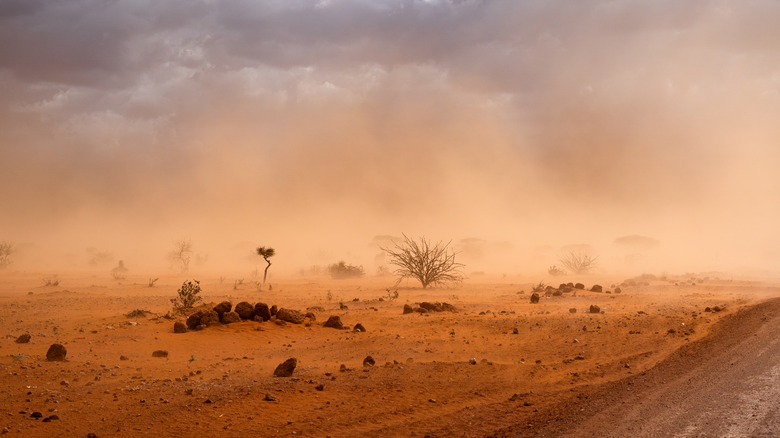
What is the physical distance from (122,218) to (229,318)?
348 ft

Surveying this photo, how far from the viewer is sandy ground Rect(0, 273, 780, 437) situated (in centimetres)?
698

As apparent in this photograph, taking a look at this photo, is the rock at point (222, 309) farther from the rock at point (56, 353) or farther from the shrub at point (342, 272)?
the shrub at point (342, 272)

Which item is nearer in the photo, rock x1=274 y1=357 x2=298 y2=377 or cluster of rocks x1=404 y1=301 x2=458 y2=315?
rock x1=274 y1=357 x2=298 y2=377

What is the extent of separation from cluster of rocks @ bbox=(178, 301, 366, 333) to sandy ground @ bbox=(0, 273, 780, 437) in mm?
264

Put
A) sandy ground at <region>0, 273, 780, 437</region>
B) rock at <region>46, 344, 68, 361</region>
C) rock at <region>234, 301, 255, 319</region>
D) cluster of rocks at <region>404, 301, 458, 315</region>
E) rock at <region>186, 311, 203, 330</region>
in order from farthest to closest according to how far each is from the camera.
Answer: cluster of rocks at <region>404, 301, 458, 315</region> → rock at <region>234, 301, 255, 319</region> → rock at <region>186, 311, 203, 330</region> → rock at <region>46, 344, 68, 361</region> → sandy ground at <region>0, 273, 780, 437</region>

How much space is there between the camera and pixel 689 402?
22.5 feet

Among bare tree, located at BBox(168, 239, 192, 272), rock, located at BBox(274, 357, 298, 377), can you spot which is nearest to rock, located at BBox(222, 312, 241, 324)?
rock, located at BBox(274, 357, 298, 377)

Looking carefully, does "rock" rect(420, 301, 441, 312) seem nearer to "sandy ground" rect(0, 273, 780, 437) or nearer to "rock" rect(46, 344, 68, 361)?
"sandy ground" rect(0, 273, 780, 437)

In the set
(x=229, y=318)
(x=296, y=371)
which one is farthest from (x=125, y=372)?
(x=229, y=318)

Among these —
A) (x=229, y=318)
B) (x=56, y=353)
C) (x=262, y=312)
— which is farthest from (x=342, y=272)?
(x=56, y=353)

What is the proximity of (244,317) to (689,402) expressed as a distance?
1078 cm

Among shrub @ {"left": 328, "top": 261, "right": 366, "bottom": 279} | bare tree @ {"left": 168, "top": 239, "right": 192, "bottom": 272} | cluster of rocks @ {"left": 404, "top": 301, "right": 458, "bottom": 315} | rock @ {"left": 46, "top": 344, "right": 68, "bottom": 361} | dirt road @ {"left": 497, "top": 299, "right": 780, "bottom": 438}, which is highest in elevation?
bare tree @ {"left": 168, "top": 239, "right": 192, "bottom": 272}

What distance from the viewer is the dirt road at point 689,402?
591cm

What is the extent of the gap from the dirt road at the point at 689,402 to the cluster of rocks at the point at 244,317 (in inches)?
275
